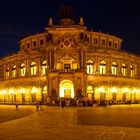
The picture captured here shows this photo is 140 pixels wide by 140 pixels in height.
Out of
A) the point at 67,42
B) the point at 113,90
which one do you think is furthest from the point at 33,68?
the point at 113,90

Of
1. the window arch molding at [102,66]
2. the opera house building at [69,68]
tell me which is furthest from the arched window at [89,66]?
the window arch molding at [102,66]

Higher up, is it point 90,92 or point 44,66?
point 44,66

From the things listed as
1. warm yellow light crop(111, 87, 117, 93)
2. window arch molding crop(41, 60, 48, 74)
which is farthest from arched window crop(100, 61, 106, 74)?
window arch molding crop(41, 60, 48, 74)

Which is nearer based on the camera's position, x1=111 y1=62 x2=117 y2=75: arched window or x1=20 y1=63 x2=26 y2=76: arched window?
x1=111 y1=62 x2=117 y2=75: arched window

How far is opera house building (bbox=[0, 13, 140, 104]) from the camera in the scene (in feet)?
223

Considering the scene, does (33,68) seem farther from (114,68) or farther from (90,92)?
(114,68)

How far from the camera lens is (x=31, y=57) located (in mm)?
77312

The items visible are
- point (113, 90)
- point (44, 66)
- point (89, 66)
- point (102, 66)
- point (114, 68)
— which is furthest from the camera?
point (114, 68)

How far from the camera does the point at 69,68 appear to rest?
7025 centimetres

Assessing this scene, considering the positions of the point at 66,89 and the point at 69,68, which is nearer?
the point at 66,89

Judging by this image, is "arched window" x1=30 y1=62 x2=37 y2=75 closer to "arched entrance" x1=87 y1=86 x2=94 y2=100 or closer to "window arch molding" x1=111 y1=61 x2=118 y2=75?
"arched entrance" x1=87 y1=86 x2=94 y2=100

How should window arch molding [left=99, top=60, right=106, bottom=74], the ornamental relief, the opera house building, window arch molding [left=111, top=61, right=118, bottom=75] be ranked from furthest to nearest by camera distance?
window arch molding [left=111, top=61, right=118, bottom=75] → window arch molding [left=99, top=60, right=106, bottom=74] → the ornamental relief → the opera house building

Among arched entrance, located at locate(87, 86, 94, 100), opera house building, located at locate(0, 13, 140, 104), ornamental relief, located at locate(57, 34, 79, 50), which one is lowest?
arched entrance, located at locate(87, 86, 94, 100)

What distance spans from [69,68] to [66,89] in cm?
469
